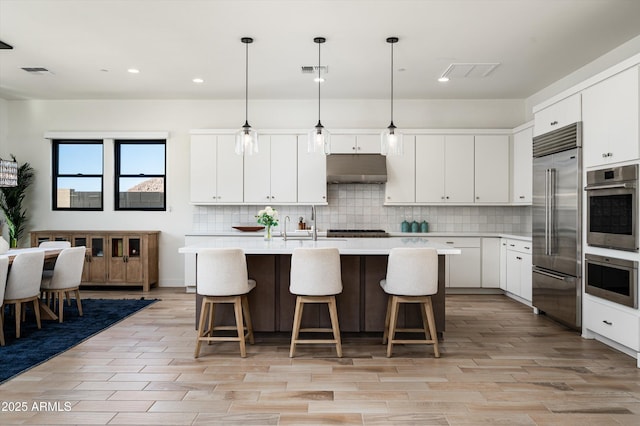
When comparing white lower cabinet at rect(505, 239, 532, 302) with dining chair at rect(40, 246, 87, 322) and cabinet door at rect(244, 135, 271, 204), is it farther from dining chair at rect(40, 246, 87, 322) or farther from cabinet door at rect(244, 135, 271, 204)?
dining chair at rect(40, 246, 87, 322)

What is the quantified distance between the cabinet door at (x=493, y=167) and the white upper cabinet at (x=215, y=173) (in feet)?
11.5

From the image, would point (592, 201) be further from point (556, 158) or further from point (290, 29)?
point (290, 29)

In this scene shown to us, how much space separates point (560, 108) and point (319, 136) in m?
2.55

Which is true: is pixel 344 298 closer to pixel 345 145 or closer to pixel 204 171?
pixel 345 145

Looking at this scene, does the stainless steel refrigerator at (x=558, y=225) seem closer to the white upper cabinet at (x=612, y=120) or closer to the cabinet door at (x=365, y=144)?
the white upper cabinet at (x=612, y=120)

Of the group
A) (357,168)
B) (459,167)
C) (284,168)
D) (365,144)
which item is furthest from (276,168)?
(459,167)

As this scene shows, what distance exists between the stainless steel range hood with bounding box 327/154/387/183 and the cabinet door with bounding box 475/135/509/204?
4.61 feet

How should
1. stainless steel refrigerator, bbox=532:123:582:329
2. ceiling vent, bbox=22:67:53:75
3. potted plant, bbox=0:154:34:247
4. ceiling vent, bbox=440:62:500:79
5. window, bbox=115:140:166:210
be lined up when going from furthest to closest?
1. window, bbox=115:140:166:210
2. potted plant, bbox=0:154:34:247
3. ceiling vent, bbox=22:67:53:75
4. ceiling vent, bbox=440:62:500:79
5. stainless steel refrigerator, bbox=532:123:582:329

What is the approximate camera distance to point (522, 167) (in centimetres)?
625

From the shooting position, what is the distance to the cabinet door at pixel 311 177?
6613 millimetres

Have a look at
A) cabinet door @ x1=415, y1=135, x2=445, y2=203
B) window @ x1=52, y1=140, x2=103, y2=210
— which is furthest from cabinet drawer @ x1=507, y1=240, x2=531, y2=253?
window @ x1=52, y1=140, x2=103, y2=210

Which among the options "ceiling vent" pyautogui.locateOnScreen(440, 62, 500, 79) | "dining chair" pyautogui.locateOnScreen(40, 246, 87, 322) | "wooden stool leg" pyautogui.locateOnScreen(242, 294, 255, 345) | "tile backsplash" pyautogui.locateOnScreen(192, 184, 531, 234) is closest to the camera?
"wooden stool leg" pyautogui.locateOnScreen(242, 294, 255, 345)

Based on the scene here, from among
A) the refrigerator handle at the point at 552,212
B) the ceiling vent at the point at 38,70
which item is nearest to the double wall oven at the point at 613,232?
the refrigerator handle at the point at 552,212

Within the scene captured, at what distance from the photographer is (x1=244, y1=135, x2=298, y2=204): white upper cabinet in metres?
6.61
